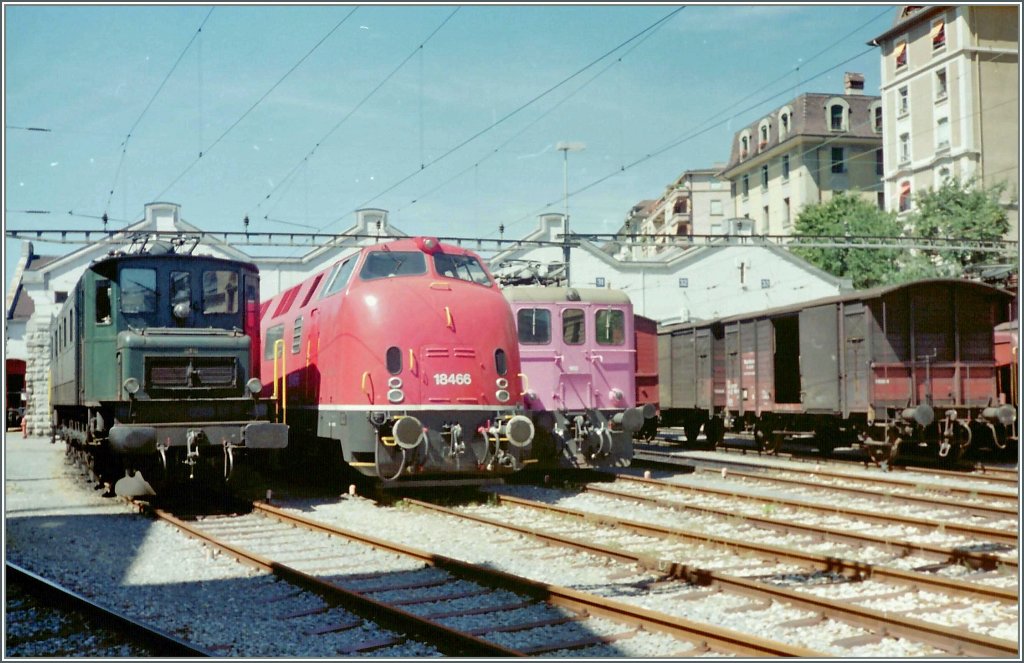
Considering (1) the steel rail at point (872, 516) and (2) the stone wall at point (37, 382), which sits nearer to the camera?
(1) the steel rail at point (872, 516)

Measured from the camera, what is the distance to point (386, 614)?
6.73 m

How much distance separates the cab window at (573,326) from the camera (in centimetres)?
1642

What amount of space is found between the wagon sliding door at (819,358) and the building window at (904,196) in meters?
27.8

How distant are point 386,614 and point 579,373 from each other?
9.84 metres

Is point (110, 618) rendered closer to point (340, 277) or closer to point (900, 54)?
point (340, 277)

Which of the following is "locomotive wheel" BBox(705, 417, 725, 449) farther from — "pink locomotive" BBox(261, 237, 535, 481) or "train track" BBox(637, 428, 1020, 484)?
"pink locomotive" BBox(261, 237, 535, 481)

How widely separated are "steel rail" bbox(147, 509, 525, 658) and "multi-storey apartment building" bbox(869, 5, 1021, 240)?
106 feet

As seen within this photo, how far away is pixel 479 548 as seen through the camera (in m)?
9.80

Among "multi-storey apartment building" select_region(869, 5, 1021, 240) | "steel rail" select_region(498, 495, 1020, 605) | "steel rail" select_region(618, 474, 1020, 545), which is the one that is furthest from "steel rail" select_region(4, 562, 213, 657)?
"multi-storey apartment building" select_region(869, 5, 1021, 240)

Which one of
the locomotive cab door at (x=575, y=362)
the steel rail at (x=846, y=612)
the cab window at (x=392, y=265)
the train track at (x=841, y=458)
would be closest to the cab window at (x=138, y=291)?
the cab window at (x=392, y=265)

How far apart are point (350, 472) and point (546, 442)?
125 inches

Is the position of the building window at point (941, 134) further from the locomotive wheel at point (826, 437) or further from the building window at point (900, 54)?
the locomotive wheel at point (826, 437)

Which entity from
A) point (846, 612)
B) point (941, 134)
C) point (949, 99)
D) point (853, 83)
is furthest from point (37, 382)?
point (853, 83)

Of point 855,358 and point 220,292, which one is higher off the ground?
point 220,292
